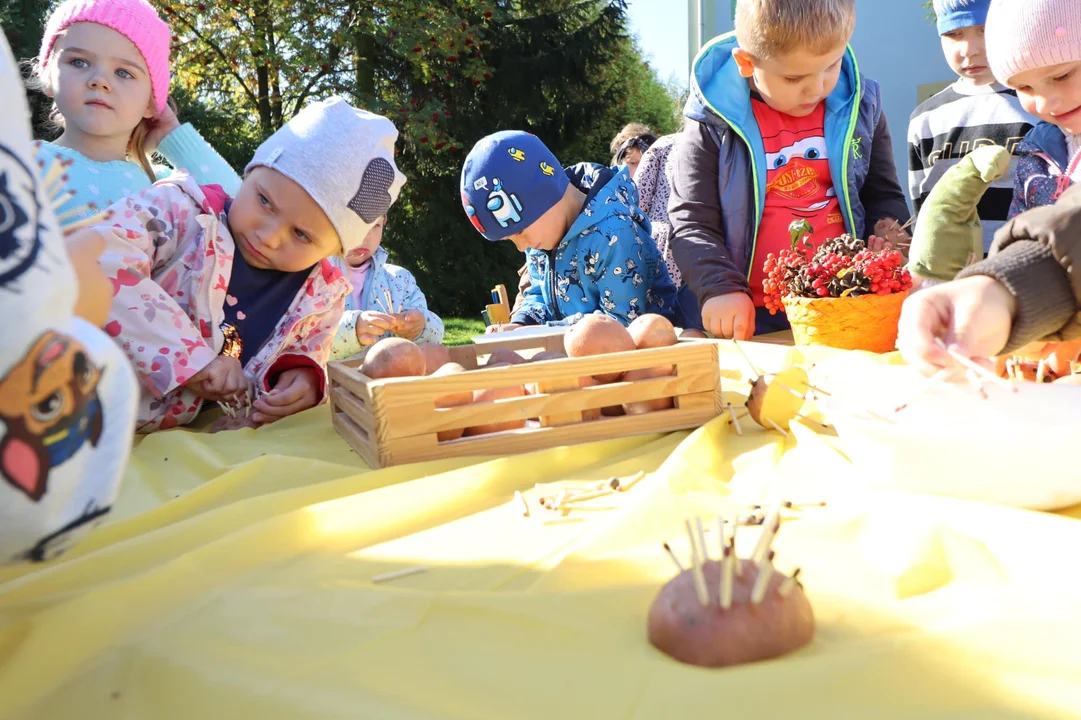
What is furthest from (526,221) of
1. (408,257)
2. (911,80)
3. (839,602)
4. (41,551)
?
(408,257)

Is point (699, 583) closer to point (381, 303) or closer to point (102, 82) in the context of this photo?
point (102, 82)

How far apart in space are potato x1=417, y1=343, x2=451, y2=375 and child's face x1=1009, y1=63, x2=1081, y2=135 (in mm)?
1424

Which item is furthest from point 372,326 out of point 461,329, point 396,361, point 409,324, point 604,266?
point 461,329

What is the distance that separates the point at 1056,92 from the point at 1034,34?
0.61 feet

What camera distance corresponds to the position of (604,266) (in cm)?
283

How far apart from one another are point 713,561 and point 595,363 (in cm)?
78

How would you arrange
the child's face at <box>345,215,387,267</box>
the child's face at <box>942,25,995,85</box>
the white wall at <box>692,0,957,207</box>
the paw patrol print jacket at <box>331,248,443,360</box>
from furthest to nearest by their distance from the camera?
the white wall at <box>692,0,957,207</box>, the child's face at <box>345,215,387,267</box>, the paw patrol print jacket at <box>331,248,443,360</box>, the child's face at <box>942,25,995,85</box>

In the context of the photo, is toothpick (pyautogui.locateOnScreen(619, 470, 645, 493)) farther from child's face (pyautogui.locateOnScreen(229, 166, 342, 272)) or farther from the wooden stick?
child's face (pyautogui.locateOnScreen(229, 166, 342, 272))

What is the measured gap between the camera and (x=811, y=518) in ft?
3.54

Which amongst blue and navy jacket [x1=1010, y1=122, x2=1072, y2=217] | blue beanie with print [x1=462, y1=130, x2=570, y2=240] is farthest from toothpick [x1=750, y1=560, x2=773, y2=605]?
blue beanie with print [x1=462, y1=130, x2=570, y2=240]

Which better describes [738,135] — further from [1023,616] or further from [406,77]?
[406,77]

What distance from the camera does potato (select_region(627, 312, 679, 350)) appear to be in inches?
66.0

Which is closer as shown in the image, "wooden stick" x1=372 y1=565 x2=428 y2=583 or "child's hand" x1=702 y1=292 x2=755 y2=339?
"wooden stick" x1=372 y1=565 x2=428 y2=583

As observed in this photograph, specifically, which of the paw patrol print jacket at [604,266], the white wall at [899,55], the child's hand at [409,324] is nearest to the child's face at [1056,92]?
the paw patrol print jacket at [604,266]
